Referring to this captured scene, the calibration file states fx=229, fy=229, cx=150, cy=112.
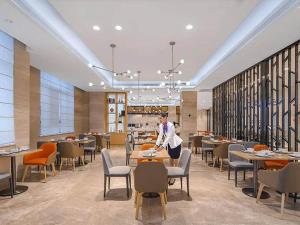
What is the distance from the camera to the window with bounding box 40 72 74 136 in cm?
855

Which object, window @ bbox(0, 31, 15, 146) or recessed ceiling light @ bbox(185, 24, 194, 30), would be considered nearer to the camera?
window @ bbox(0, 31, 15, 146)

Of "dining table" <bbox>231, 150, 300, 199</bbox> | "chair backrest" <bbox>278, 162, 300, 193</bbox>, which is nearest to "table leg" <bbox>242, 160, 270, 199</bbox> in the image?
"dining table" <bbox>231, 150, 300, 199</bbox>

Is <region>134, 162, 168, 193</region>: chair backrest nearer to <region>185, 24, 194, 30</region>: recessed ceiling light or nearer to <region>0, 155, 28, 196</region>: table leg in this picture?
<region>0, 155, 28, 196</region>: table leg

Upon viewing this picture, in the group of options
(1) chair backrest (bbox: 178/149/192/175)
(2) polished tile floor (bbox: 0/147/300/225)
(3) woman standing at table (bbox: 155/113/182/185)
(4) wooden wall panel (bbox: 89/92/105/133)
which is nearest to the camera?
(2) polished tile floor (bbox: 0/147/300/225)

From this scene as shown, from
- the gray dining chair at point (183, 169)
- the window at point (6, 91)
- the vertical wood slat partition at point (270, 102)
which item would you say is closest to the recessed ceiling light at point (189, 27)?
the vertical wood slat partition at point (270, 102)

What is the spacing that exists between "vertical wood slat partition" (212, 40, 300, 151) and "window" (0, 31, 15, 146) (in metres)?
6.56

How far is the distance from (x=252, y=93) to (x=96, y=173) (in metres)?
5.64

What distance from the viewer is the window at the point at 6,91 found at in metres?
4.96

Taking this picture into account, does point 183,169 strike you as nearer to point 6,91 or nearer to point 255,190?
point 255,190

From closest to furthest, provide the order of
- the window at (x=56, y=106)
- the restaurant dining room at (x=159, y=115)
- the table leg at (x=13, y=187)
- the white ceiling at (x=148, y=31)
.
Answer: the restaurant dining room at (x=159, y=115)
the white ceiling at (x=148, y=31)
the table leg at (x=13, y=187)
the window at (x=56, y=106)

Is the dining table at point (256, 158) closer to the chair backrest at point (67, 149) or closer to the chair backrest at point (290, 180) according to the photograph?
the chair backrest at point (290, 180)

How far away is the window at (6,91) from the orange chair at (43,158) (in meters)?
0.60

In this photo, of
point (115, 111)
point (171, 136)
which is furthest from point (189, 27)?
point (115, 111)

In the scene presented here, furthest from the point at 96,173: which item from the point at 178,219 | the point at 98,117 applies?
the point at 98,117
